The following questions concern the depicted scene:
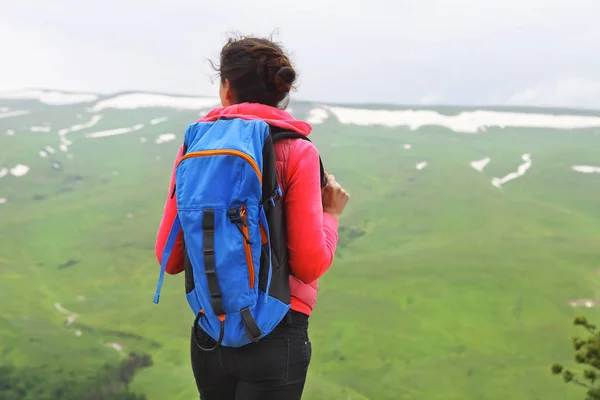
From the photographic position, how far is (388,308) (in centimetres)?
6059

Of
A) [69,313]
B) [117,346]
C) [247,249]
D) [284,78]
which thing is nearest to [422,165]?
[69,313]

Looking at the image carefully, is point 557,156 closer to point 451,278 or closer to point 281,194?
point 451,278

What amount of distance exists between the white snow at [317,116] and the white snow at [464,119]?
275 centimetres

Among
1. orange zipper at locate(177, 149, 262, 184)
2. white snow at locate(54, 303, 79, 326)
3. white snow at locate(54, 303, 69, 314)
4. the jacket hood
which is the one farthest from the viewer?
white snow at locate(54, 303, 69, 314)

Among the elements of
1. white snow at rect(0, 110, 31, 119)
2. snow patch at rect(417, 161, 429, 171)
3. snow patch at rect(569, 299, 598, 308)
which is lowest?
snow patch at rect(417, 161, 429, 171)

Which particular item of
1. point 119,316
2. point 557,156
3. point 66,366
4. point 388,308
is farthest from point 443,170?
point 66,366

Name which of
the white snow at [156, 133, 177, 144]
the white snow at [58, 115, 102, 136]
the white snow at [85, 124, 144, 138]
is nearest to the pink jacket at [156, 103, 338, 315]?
the white snow at [156, 133, 177, 144]

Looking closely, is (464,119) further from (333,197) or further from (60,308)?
(333,197)

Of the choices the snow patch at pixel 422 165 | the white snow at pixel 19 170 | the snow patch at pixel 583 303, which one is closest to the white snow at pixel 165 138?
the white snow at pixel 19 170

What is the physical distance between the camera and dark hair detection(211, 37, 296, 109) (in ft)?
7.64

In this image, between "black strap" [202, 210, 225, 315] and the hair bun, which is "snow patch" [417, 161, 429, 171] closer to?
the hair bun

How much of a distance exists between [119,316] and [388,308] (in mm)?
30224

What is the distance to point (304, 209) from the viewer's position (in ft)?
7.17

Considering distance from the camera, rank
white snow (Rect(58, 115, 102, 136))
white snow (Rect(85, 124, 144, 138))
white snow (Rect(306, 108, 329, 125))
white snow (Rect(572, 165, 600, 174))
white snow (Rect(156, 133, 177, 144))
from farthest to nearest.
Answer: white snow (Rect(306, 108, 329, 125)) → white snow (Rect(58, 115, 102, 136)) → white snow (Rect(85, 124, 144, 138)) → white snow (Rect(156, 133, 177, 144)) → white snow (Rect(572, 165, 600, 174))
